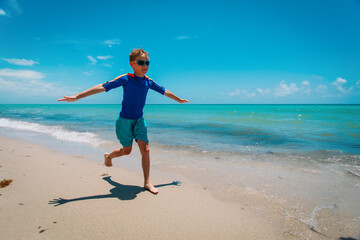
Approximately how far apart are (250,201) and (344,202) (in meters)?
1.47

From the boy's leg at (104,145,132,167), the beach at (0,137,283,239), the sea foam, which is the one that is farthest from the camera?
the sea foam

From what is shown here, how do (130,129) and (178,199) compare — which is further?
(130,129)

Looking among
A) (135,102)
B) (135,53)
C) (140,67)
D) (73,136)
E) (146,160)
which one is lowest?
(73,136)

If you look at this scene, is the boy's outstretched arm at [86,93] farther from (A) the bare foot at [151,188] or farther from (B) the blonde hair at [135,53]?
(A) the bare foot at [151,188]

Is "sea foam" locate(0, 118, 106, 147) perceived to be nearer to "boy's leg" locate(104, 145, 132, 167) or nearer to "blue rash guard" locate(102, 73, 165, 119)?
"boy's leg" locate(104, 145, 132, 167)

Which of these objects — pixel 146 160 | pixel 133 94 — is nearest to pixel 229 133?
pixel 146 160

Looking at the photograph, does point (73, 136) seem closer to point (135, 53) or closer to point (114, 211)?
point (135, 53)

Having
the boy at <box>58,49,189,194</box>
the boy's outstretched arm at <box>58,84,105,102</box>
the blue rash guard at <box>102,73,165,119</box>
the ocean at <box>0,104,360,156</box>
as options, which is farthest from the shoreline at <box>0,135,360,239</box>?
the ocean at <box>0,104,360,156</box>

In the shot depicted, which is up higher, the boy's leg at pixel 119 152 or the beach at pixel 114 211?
the boy's leg at pixel 119 152

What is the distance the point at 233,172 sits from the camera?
437 centimetres

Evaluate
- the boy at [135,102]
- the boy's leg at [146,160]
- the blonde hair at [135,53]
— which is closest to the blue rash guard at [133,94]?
the boy at [135,102]

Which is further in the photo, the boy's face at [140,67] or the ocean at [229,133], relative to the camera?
the ocean at [229,133]

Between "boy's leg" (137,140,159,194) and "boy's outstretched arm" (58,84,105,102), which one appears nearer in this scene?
"boy's outstretched arm" (58,84,105,102)

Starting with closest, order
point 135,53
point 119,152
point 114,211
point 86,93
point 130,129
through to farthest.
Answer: point 114,211 → point 86,93 → point 135,53 → point 130,129 → point 119,152
